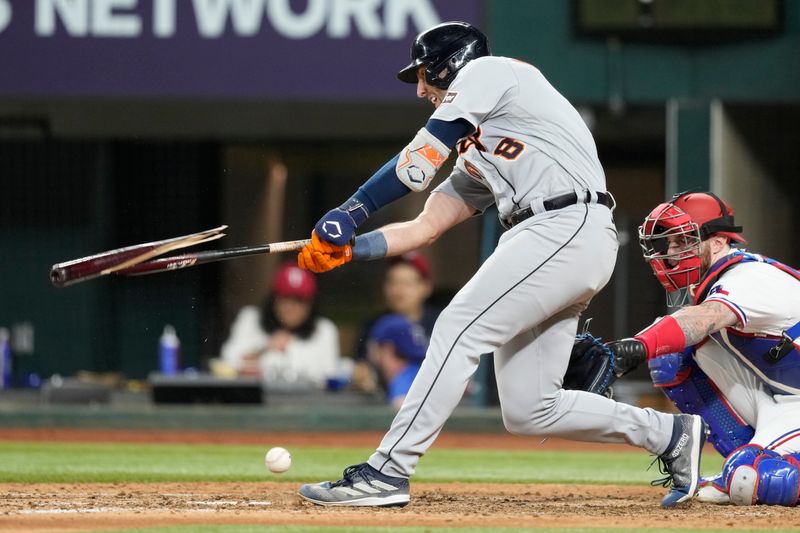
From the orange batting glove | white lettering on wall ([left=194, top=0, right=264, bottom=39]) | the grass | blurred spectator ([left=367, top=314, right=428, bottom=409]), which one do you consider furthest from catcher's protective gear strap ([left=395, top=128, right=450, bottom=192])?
white lettering on wall ([left=194, top=0, right=264, bottom=39])

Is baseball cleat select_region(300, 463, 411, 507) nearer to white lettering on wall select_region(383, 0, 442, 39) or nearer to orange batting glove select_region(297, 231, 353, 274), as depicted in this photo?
orange batting glove select_region(297, 231, 353, 274)

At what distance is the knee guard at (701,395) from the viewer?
4672mm

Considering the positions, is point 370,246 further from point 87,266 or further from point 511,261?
point 87,266

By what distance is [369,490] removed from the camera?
4.12 metres

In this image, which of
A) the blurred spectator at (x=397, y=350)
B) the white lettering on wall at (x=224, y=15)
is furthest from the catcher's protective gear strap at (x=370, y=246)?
the white lettering on wall at (x=224, y=15)

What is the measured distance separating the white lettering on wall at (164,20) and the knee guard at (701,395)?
622 cm

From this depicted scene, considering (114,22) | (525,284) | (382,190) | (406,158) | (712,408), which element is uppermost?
(114,22)

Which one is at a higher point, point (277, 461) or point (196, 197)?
point (196, 197)

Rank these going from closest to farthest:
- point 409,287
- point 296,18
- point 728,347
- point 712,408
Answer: point 728,347 → point 712,408 → point 409,287 → point 296,18

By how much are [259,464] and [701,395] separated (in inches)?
107

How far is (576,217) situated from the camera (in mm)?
4152

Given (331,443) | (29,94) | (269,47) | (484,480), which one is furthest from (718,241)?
(29,94)

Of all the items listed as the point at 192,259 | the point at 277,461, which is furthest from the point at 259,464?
the point at 192,259

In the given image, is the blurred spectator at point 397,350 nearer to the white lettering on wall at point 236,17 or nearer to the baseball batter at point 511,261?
the white lettering on wall at point 236,17
